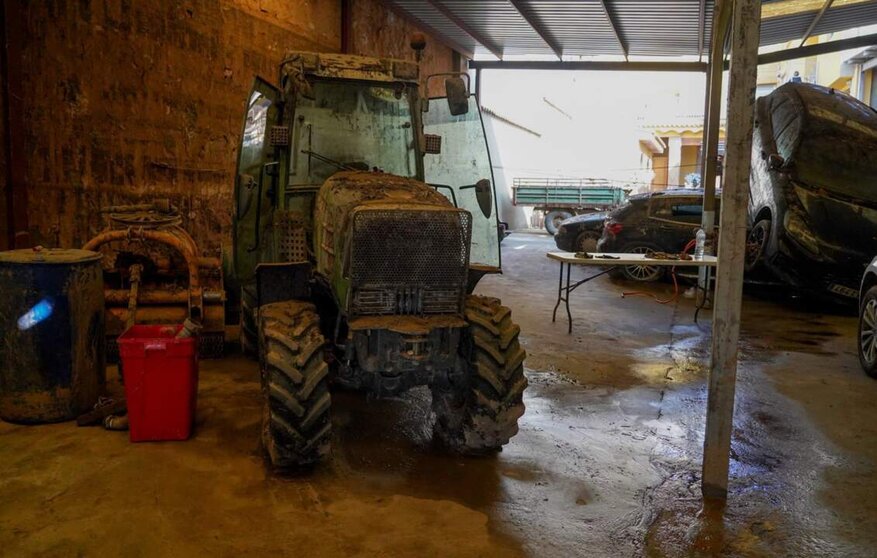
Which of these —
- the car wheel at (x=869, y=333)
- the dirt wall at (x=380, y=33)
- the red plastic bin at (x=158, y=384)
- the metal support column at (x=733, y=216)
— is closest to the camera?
the metal support column at (x=733, y=216)

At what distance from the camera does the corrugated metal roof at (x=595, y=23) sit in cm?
1121

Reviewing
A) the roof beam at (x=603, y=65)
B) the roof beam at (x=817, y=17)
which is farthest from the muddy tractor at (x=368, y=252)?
the roof beam at (x=603, y=65)

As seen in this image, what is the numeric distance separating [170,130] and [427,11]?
5811 mm

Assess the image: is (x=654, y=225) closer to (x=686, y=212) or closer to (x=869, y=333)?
(x=686, y=212)

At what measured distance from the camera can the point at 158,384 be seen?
13.5 feet

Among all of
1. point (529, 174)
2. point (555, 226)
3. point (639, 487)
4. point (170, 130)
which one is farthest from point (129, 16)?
point (529, 174)

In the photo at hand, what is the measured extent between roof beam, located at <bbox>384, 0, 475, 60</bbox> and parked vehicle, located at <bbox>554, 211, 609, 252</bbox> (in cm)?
433

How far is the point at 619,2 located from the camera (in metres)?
10.9

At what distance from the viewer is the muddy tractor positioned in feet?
12.2

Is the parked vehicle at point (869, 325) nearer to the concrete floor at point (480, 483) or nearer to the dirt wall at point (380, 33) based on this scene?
the concrete floor at point (480, 483)

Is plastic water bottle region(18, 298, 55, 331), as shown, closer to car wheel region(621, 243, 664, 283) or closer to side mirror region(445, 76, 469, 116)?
side mirror region(445, 76, 469, 116)

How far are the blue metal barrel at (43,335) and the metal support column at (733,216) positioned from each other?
3953 mm

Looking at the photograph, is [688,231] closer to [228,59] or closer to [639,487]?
[228,59]

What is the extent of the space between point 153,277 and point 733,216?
5056 mm
